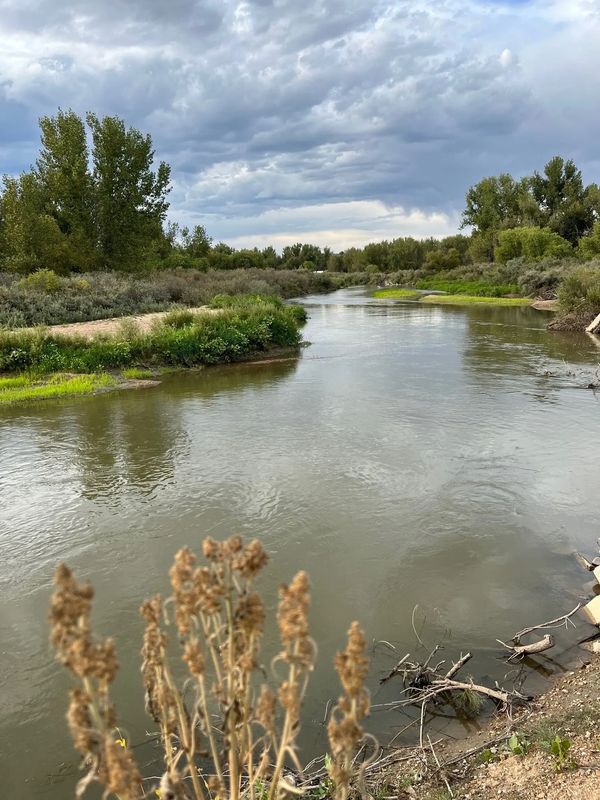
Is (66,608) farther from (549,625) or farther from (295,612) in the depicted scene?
(549,625)

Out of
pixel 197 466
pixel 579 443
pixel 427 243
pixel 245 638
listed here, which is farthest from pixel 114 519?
pixel 427 243

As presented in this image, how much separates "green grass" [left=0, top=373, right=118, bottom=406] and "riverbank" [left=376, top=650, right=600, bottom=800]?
44.5ft

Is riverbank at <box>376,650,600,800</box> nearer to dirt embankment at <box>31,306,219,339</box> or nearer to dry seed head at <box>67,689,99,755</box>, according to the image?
dry seed head at <box>67,689,99,755</box>

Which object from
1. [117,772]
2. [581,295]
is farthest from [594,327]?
[117,772]

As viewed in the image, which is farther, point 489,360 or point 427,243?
point 427,243

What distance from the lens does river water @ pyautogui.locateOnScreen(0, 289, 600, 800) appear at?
5.22m

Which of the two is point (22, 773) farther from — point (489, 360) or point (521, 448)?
point (489, 360)

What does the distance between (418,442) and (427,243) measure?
342 ft

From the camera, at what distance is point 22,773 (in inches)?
163

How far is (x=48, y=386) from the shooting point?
16000 millimetres

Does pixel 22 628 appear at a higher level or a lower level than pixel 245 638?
lower

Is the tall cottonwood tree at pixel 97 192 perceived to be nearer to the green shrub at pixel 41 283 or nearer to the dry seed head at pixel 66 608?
the green shrub at pixel 41 283

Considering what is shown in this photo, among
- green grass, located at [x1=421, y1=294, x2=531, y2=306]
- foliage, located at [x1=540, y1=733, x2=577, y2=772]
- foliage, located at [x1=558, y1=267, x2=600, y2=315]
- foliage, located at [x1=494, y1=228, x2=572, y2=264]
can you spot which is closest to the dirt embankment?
foliage, located at [x1=558, y1=267, x2=600, y2=315]

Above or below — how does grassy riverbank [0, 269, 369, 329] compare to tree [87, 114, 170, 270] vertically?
below
